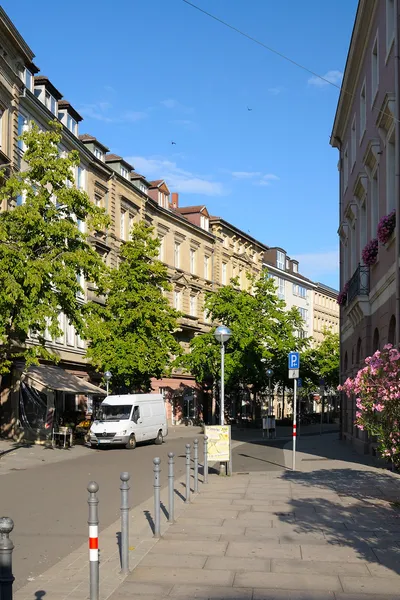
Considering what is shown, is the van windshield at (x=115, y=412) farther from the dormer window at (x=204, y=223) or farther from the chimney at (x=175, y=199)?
the chimney at (x=175, y=199)

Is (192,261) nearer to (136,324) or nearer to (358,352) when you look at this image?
(136,324)

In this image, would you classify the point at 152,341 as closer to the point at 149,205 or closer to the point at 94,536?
the point at 149,205

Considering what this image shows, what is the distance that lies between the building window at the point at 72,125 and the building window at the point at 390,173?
25.3 metres

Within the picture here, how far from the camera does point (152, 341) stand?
125 feet

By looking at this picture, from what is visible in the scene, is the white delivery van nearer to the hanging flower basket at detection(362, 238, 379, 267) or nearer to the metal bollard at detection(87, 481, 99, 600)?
the hanging flower basket at detection(362, 238, 379, 267)

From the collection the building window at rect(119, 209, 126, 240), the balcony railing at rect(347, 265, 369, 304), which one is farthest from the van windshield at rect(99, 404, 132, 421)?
the building window at rect(119, 209, 126, 240)

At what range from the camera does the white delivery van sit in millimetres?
29031

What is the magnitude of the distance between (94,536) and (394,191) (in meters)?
15.4

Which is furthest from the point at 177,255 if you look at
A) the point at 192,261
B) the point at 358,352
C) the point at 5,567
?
the point at 5,567

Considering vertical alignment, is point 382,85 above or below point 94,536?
above

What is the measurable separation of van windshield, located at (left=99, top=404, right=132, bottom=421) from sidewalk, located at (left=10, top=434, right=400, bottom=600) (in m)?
15.1

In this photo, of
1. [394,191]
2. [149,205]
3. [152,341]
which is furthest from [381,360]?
[149,205]

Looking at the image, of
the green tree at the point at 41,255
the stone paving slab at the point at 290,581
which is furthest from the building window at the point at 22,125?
the stone paving slab at the point at 290,581

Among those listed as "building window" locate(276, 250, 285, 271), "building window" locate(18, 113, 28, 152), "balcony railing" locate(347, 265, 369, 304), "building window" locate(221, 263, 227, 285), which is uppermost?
"building window" locate(276, 250, 285, 271)
